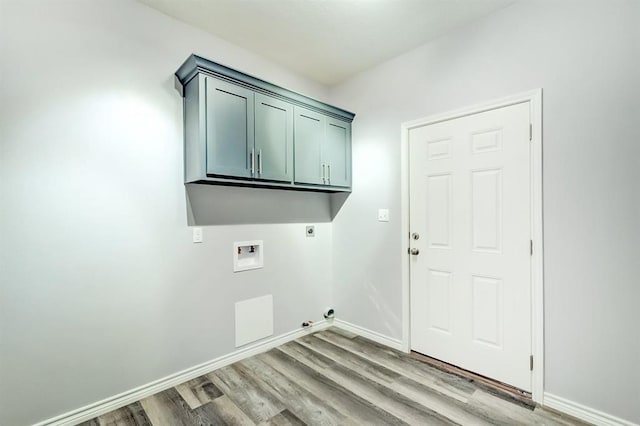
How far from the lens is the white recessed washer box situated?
257cm

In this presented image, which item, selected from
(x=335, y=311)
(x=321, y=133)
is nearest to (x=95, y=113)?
(x=321, y=133)

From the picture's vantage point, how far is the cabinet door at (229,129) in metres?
2.09

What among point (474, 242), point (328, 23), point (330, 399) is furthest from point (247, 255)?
point (328, 23)

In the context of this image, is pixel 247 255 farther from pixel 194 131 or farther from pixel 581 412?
pixel 581 412

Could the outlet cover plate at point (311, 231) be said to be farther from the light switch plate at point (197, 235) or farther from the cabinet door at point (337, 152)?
the light switch plate at point (197, 235)

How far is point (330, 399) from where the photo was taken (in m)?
2.02

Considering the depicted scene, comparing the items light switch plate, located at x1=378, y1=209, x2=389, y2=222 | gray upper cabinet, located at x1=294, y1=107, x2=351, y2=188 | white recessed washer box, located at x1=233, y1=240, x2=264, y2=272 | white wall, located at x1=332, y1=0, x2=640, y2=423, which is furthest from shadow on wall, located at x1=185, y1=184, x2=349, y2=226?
white wall, located at x1=332, y1=0, x2=640, y2=423

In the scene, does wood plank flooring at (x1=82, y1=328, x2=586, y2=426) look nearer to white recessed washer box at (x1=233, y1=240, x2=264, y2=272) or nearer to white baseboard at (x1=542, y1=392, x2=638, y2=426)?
white baseboard at (x1=542, y1=392, x2=638, y2=426)

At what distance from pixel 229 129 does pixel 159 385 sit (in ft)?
6.33

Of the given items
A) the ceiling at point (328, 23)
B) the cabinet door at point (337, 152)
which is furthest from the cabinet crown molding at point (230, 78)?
the ceiling at point (328, 23)

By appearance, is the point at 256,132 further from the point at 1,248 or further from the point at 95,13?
the point at 1,248

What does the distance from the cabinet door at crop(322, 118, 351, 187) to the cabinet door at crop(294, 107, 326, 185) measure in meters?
0.08

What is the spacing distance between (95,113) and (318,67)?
6.50 feet

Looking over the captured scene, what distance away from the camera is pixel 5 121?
1.60 meters
